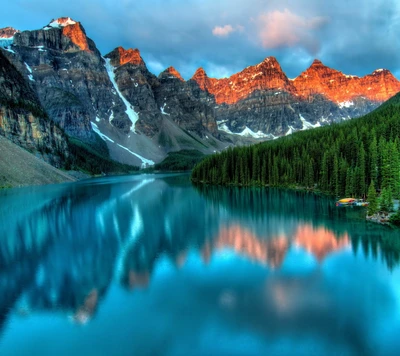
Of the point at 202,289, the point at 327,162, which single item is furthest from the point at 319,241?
the point at 327,162

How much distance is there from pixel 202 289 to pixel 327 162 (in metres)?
58.2

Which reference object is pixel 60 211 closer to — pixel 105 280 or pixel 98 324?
pixel 105 280

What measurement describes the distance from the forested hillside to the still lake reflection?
68.3ft

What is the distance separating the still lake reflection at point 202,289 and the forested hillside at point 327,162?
2080cm

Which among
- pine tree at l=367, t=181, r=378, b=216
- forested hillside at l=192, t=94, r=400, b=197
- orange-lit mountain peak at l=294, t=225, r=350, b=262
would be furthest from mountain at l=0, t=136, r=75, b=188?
pine tree at l=367, t=181, r=378, b=216

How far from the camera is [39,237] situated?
1356 inches

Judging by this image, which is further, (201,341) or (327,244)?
(327,244)

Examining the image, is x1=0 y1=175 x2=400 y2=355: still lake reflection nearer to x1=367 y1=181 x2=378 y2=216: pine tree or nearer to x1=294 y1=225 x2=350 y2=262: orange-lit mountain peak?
x1=294 y1=225 x2=350 y2=262: orange-lit mountain peak

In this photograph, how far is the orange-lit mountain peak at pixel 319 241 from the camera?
88.9 ft

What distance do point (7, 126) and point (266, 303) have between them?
129599 mm

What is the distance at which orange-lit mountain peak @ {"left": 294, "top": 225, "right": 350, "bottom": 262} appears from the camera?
27.1m

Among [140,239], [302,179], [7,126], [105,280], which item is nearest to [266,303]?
[105,280]

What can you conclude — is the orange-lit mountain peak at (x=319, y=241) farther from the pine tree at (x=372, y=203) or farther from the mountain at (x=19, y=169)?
the mountain at (x=19, y=169)

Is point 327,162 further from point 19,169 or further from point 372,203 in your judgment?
point 19,169
